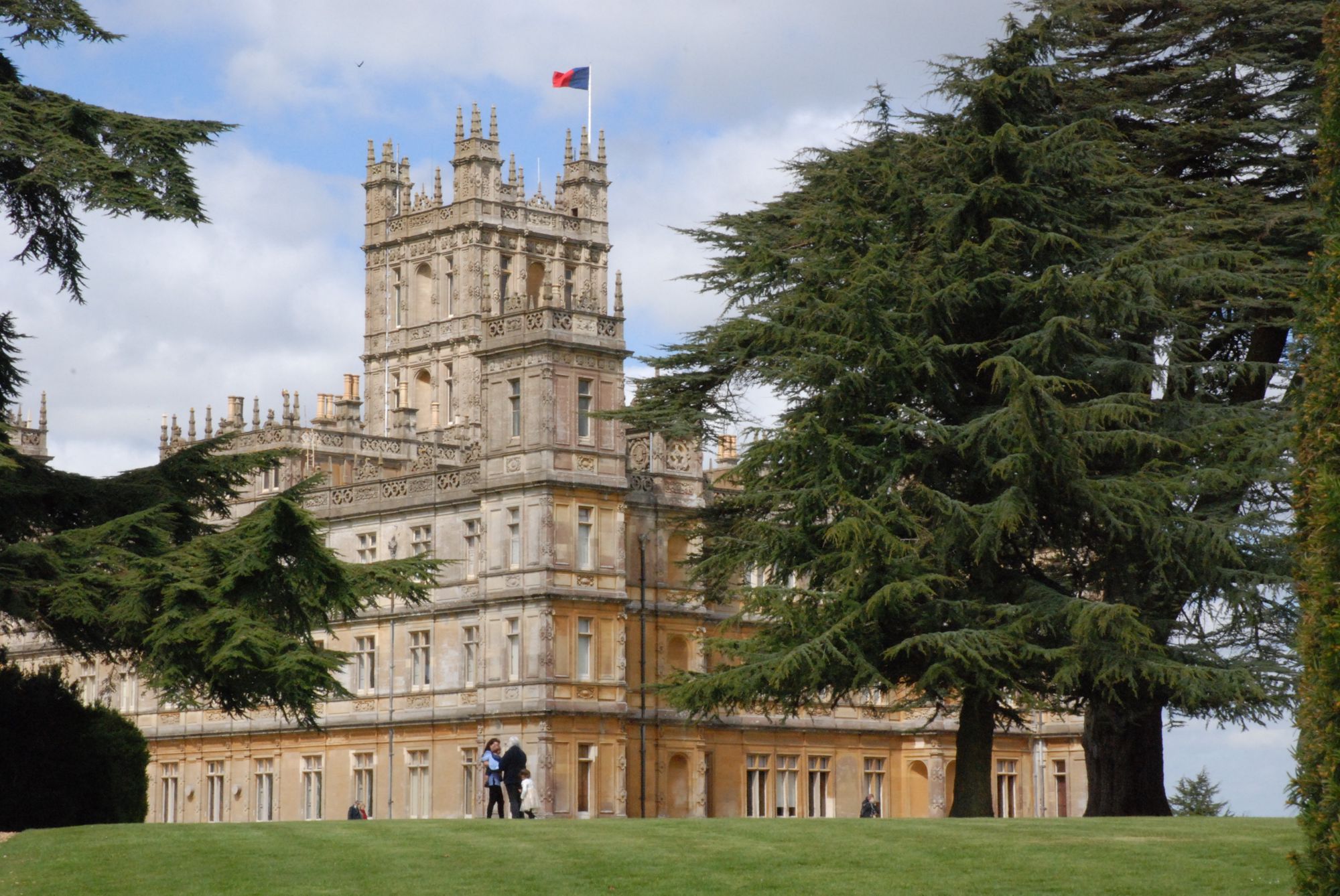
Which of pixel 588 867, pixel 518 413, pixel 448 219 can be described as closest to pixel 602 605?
pixel 518 413

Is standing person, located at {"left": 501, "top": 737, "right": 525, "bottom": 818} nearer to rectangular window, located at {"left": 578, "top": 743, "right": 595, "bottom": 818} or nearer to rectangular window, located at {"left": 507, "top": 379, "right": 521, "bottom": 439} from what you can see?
rectangular window, located at {"left": 578, "top": 743, "right": 595, "bottom": 818}

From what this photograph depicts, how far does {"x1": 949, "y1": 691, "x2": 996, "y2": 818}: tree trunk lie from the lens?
88.9ft

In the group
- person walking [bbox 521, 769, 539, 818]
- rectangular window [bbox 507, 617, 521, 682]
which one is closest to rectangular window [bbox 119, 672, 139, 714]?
rectangular window [bbox 507, 617, 521, 682]

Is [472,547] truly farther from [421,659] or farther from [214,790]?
[214,790]

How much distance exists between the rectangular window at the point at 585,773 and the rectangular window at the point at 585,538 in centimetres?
398

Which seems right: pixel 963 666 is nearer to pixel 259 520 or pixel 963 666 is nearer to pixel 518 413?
pixel 259 520

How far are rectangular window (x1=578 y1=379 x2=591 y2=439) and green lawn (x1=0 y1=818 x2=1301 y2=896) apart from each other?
2414 centimetres

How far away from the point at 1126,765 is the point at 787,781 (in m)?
21.2

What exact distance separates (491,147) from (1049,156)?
62765 mm

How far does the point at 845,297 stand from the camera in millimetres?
27578

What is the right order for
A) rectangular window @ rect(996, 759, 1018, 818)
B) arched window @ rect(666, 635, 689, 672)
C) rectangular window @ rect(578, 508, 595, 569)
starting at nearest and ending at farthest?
rectangular window @ rect(578, 508, 595, 569) < arched window @ rect(666, 635, 689, 672) < rectangular window @ rect(996, 759, 1018, 818)

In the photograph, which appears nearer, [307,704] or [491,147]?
[307,704]

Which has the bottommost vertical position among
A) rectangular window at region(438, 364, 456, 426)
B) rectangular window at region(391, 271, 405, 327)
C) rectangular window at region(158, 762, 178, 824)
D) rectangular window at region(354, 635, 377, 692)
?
rectangular window at region(158, 762, 178, 824)

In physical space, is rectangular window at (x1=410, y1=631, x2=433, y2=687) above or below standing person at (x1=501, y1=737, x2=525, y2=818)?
above
